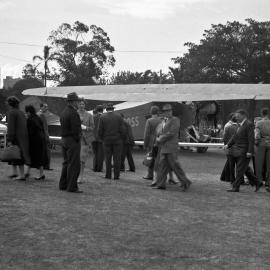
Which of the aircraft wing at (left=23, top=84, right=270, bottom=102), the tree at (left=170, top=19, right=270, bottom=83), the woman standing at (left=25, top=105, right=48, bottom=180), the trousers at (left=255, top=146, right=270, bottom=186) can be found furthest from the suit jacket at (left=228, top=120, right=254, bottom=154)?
the tree at (left=170, top=19, right=270, bottom=83)

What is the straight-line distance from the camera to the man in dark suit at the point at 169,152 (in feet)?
32.7

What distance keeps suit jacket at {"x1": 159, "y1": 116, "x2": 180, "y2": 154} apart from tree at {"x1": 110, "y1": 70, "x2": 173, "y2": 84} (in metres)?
58.8

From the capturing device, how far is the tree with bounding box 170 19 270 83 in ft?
190

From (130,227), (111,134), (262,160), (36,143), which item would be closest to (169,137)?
(111,134)

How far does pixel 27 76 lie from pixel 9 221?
55.7m

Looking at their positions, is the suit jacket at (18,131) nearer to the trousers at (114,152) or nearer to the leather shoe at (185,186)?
the trousers at (114,152)

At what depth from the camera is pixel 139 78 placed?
7525 centimetres

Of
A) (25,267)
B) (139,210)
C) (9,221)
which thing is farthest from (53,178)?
(25,267)

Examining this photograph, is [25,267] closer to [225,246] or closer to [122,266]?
[122,266]

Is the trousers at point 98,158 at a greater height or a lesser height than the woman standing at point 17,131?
lesser

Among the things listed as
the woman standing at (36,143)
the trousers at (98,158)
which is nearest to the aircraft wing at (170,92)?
the trousers at (98,158)

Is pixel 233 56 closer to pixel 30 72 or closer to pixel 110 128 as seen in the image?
pixel 30 72

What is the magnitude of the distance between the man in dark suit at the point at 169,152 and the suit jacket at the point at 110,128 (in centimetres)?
122

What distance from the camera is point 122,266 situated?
4.88 m
